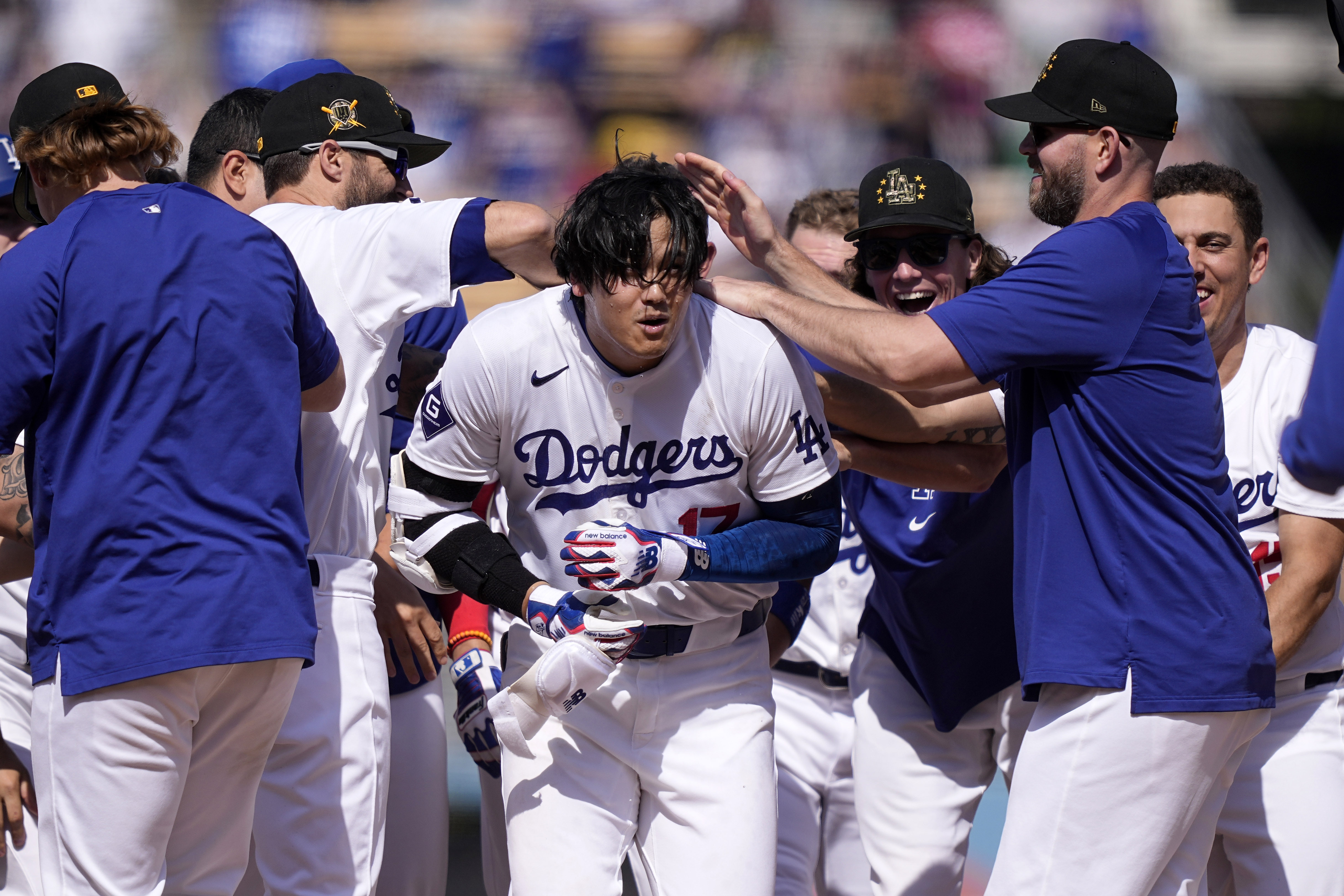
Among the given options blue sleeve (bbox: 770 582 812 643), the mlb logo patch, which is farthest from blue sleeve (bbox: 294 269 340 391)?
blue sleeve (bbox: 770 582 812 643)

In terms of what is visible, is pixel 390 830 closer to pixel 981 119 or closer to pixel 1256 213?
pixel 1256 213

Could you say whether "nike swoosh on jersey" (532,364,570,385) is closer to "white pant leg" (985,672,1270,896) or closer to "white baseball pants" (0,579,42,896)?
"white pant leg" (985,672,1270,896)

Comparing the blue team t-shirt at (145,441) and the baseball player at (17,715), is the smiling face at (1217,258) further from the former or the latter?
the baseball player at (17,715)

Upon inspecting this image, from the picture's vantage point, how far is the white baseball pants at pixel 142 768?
2527mm

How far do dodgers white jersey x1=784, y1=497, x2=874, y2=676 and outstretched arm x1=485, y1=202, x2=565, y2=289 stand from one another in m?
1.50

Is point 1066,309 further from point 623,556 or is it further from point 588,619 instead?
point 588,619

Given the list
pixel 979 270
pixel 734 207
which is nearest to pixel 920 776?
pixel 979 270

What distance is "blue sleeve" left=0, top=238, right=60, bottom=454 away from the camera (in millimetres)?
2541

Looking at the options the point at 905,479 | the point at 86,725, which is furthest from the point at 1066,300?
the point at 86,725

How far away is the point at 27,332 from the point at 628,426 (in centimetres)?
120

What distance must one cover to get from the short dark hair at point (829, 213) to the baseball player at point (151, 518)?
7.56ft

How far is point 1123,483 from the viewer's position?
2623 millimetres

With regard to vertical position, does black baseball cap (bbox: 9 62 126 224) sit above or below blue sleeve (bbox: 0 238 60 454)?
above

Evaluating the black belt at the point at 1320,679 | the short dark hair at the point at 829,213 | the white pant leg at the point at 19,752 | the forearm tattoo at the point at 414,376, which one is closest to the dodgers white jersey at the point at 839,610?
the short dark hair at the point at 829,213
